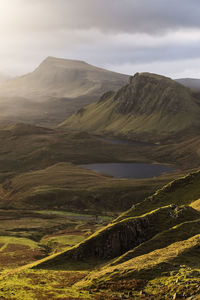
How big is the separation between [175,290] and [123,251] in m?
23.4

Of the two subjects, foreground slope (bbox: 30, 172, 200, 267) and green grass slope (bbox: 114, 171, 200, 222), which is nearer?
foreground slope (bbox: 30, 172, 200, 267)

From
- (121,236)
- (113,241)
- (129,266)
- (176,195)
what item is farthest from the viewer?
(176,195)

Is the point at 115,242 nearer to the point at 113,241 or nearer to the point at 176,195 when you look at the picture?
the point at 113,241

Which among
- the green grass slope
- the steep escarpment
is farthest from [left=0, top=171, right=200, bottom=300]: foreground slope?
the green grass slope

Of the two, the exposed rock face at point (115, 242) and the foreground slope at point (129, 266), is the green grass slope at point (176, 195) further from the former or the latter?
the exposed rock face at point (115, 242)

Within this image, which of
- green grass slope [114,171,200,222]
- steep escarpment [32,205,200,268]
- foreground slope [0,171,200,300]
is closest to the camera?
foreground slope [0,171,200,300]

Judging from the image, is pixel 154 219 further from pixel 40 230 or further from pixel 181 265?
pixel 40 230

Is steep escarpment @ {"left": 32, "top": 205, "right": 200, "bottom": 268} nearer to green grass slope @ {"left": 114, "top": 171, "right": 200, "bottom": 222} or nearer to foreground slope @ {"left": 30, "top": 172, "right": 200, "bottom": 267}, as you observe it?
foreground slope @ {"left": 30, "top": 172, "right": 200, "bottom": 267}

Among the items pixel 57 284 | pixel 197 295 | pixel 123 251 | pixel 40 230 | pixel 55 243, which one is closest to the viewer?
pixel 197 295

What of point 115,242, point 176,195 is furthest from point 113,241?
point 176,195

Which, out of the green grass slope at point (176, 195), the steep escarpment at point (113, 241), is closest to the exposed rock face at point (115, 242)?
the steep escarpment at point (113, 241)

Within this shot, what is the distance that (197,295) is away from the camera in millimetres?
41781

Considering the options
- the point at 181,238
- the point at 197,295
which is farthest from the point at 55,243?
the point at 197,295

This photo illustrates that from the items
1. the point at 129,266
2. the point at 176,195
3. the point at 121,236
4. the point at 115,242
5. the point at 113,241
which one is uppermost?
the point at 129,266
